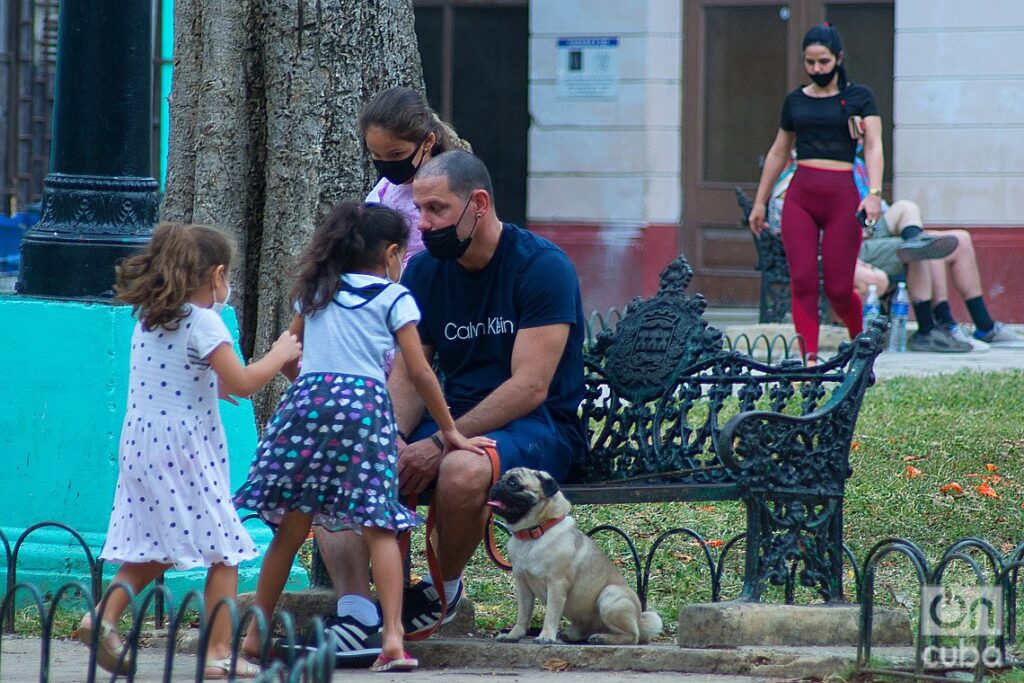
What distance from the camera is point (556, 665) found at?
4.44m

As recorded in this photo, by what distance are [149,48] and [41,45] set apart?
36.3ft

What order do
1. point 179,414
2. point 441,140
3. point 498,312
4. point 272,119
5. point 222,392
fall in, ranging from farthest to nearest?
point 272,119
point 441,140
point 498,312
point 222,392
point 179,414

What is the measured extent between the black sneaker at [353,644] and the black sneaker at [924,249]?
26.0 feet

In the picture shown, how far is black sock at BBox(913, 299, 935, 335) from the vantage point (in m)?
11.8

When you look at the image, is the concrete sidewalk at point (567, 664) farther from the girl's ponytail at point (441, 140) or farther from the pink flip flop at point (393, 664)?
the girl's ponytail at point (441, 140)

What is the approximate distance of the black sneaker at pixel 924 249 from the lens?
37.7ft

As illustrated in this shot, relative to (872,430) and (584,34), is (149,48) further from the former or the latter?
(584,34)

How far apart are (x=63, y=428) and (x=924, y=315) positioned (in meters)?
7.97

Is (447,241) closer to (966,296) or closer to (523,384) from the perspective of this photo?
(523,384)

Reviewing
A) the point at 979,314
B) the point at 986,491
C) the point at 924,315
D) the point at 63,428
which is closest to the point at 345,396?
the point at 63,428

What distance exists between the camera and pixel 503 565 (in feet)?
16.0

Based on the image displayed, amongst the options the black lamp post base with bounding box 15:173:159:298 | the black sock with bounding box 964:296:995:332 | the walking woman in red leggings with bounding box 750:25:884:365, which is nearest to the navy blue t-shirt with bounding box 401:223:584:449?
the black lamp post base with bounding box 15:173:159:298

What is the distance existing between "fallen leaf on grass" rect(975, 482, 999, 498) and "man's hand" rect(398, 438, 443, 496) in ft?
9.79

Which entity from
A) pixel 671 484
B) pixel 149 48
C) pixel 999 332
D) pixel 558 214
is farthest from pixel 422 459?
pixel 558 214
